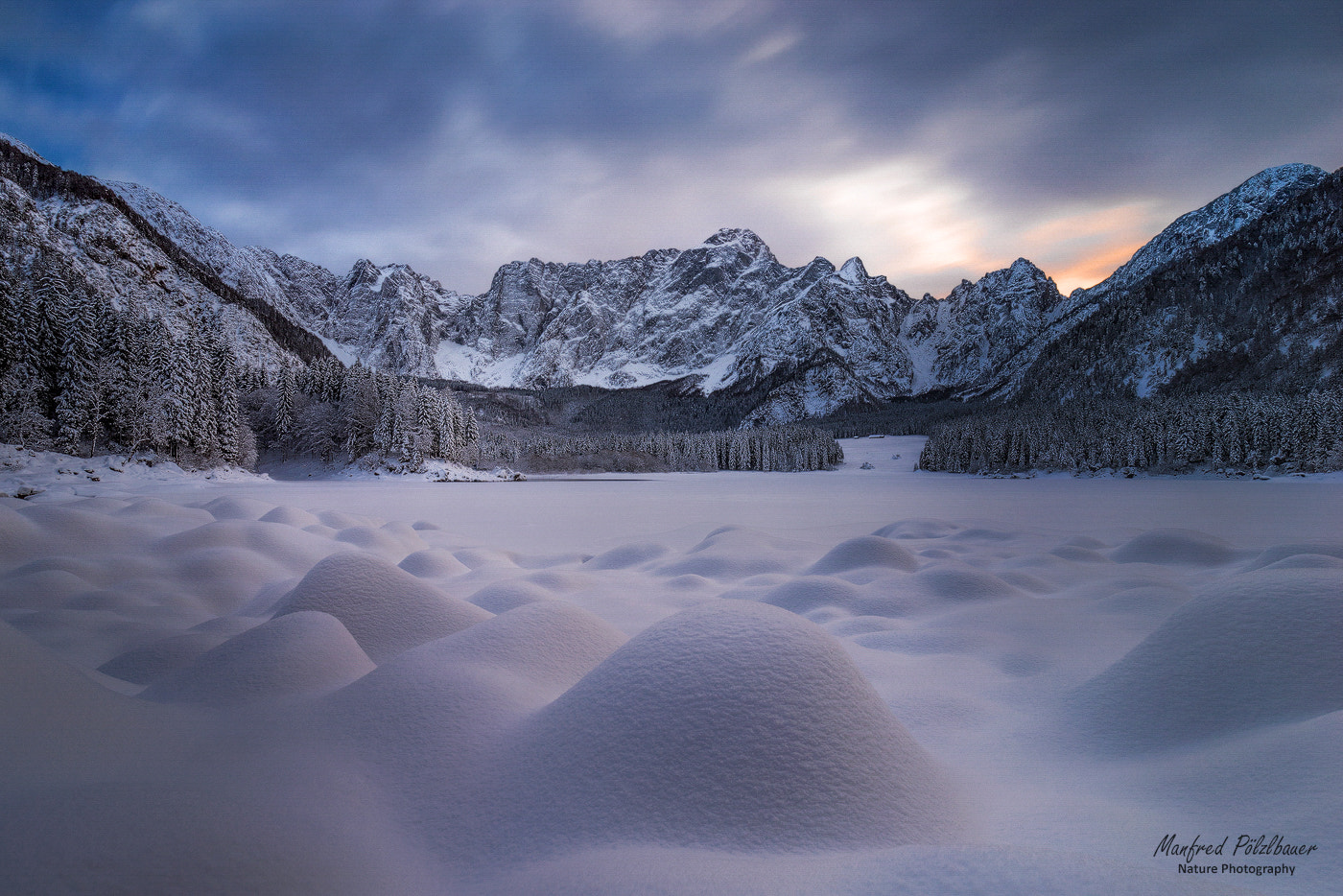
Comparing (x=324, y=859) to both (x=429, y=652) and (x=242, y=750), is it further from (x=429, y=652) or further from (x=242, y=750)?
(x=429, y=652)

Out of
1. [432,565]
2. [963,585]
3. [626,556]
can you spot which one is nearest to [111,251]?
[432,565]

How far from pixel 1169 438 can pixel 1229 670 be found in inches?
3630

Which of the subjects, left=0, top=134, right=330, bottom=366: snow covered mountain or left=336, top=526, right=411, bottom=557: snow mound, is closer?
left=336, top=526, right=411, bottom=557: snow mound

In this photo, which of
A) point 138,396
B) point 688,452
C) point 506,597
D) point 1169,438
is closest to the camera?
point 506,597

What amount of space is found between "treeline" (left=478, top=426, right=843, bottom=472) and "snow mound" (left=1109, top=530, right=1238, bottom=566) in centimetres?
10711

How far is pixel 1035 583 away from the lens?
1307cm

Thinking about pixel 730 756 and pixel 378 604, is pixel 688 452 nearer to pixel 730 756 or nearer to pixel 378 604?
pixel 378 604

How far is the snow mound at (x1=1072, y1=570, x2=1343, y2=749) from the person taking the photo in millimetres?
5172

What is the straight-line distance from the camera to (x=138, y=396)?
43625mm

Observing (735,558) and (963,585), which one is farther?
(735,558)

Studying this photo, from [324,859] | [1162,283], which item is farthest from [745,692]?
[1162,283]

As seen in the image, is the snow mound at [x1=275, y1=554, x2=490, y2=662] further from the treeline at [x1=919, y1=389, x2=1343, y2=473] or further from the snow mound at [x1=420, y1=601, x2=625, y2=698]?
the treeline at [x1=919, y1=389, x2=1343, y2=473]

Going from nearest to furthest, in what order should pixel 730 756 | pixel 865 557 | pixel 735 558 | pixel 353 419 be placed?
1. pixel 730 756
2. pixel 865 557
3. pixel 735 558
4. pixel 353 419

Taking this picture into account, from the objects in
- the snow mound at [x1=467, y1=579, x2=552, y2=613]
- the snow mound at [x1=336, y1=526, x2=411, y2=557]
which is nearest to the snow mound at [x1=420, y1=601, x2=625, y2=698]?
the snow mound at [x1=467, y1=579, x2=552, y2=613]
